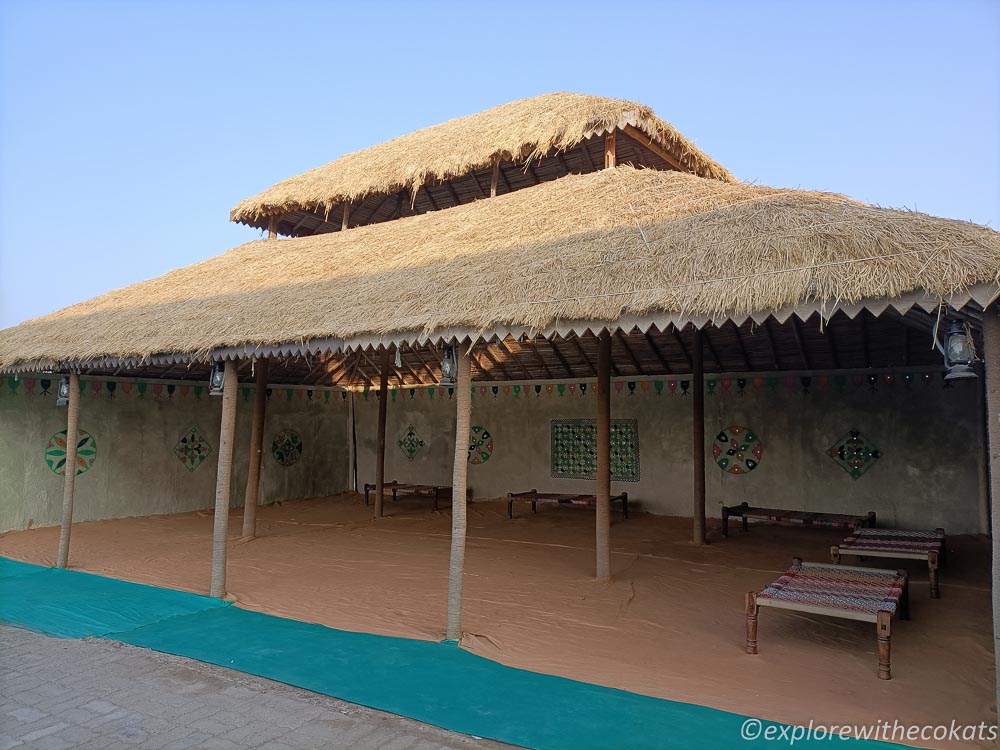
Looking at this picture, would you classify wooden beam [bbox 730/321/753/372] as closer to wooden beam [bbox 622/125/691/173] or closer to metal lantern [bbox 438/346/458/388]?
wooden beam [bbox 622/125/691/173]

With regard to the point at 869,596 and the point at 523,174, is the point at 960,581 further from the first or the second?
the point at 523,174

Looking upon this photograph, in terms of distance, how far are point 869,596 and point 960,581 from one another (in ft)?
7.67

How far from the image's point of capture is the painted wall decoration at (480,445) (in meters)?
11.4

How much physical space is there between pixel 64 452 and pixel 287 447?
350cm

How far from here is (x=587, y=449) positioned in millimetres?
10406

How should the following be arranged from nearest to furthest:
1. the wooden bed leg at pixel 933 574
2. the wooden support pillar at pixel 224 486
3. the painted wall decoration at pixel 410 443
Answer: the wooden bed leg at pixel 933 574, the wooden support pillar at pixel 224 486, the painted wall decoration at pixel 410 443

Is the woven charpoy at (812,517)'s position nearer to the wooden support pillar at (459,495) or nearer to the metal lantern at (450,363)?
the wooden support pillar at (459,495)

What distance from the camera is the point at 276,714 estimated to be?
3.49m

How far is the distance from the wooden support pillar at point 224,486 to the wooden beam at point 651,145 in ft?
17.4

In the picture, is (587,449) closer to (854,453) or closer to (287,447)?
(854,453)

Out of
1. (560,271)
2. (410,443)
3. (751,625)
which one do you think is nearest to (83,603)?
A: (560,271)

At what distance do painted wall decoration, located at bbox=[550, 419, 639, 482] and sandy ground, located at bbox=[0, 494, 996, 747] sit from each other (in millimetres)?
876

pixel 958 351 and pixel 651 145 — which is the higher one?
pixel 651 145

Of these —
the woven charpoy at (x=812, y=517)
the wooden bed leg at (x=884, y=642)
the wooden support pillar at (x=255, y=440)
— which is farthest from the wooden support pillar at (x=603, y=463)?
the wooden support pillar at (x=255, y=440)
